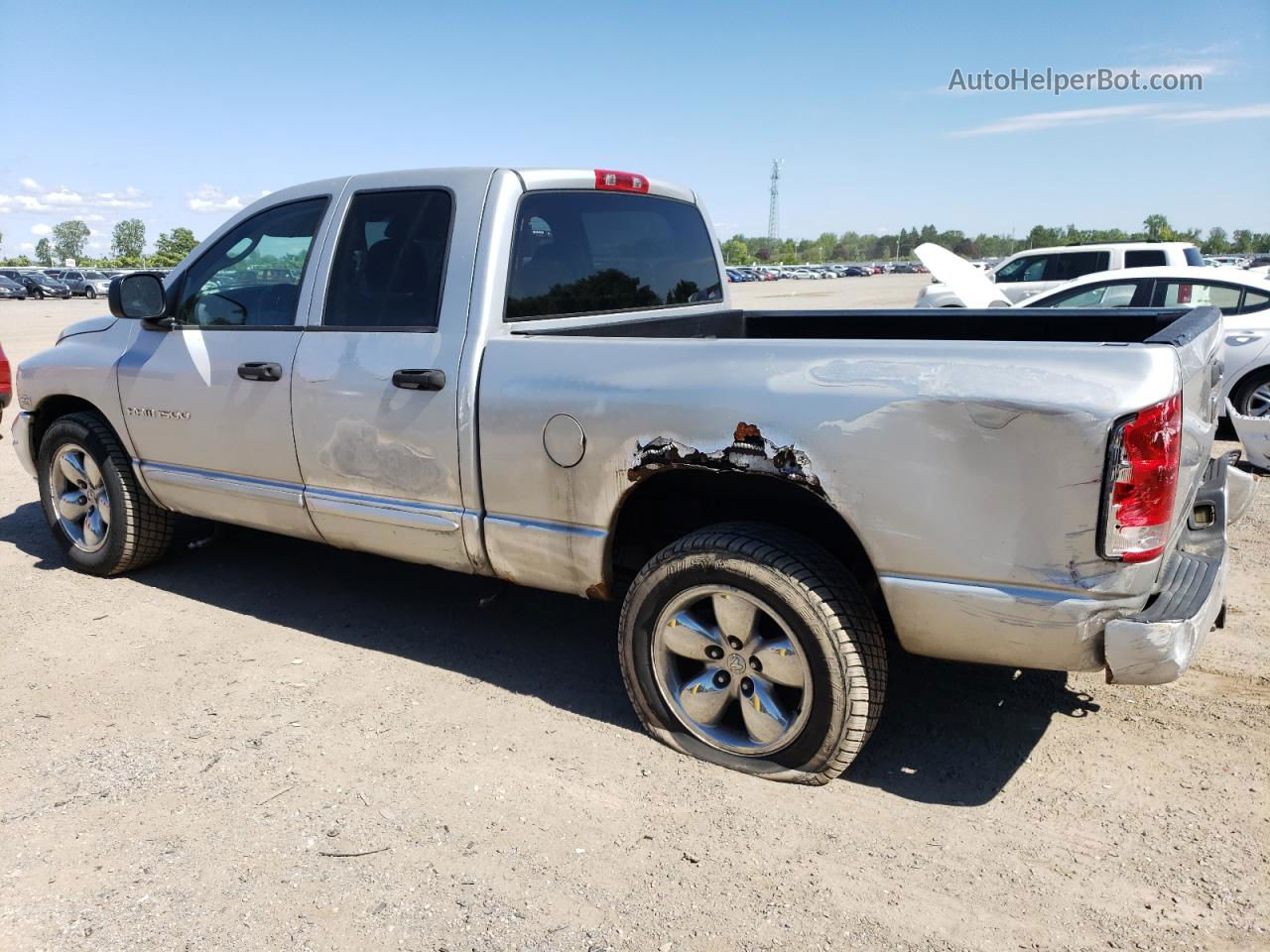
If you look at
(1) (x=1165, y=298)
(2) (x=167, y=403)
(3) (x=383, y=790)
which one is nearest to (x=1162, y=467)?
(3) (x=383, y=790)

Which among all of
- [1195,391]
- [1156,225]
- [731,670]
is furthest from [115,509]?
[1156,225]

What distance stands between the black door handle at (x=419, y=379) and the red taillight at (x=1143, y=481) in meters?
2.24

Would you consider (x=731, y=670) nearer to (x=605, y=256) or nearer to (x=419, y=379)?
A: (x=419, y=379)

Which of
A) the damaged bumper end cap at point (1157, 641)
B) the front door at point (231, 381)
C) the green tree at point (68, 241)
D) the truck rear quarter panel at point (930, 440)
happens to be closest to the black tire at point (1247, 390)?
the truck rear quarter panel at point (930, 440)

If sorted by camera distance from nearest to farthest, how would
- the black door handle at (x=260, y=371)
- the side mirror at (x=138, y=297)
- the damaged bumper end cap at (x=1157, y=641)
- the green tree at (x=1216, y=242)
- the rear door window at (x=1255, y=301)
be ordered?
the damaged bumper end cap at (x=1157, y=641), the black door handle at (x=260, y=371), the side mirror at (x=138, y=297), the rear door window at (x=1255, y=301), the green tree at (x=1216, y=242)

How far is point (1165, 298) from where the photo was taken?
30.3 feet

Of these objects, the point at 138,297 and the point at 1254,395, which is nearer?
the point at 138,297

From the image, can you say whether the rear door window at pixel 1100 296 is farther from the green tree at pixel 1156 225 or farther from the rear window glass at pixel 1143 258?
the green tree at pixel 1156 225

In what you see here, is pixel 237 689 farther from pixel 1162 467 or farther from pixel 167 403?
pixel 1162 467

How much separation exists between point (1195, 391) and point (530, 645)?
108 inches

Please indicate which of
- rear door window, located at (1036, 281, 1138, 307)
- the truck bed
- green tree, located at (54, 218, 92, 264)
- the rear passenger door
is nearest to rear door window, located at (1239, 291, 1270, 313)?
rear door window, located at (1036, 281, 1138, 307)

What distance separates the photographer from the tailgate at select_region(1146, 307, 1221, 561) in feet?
8.88

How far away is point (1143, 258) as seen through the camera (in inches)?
548

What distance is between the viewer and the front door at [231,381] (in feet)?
13.5
